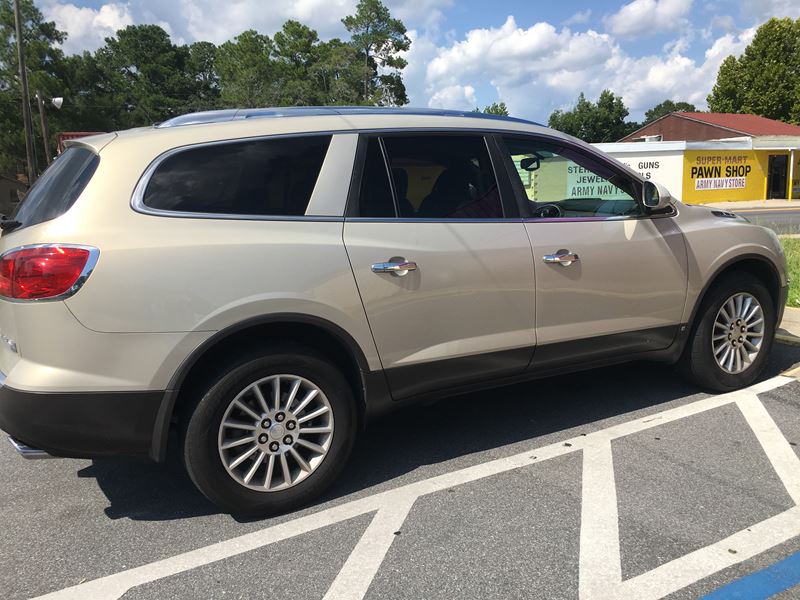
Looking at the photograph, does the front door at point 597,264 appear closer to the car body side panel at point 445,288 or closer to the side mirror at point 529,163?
the side mirror at point 529,163

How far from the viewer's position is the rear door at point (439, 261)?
122 inches

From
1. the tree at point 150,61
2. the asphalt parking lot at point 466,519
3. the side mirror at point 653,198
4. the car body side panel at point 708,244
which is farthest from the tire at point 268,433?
the tree at point 150,61

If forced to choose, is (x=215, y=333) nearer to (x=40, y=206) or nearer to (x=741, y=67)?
(x=40, y=206)

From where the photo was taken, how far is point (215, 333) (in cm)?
272

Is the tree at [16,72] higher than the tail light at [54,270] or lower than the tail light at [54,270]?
higher

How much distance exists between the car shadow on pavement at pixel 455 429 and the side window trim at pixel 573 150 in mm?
1269

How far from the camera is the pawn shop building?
109ft

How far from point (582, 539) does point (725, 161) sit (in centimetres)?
3754

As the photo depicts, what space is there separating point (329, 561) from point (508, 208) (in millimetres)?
2036

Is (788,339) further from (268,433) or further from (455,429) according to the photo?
(268,433)

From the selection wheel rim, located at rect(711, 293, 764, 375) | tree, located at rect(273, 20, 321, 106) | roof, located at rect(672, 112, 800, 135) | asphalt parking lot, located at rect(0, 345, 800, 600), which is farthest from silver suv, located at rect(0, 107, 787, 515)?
tree, located at rect(273, 20, 321, 106)

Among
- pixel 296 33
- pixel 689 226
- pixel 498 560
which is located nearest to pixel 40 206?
pixel 498 560

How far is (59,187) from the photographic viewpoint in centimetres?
288

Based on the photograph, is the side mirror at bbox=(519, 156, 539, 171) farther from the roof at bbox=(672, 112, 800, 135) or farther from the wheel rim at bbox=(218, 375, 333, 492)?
the roof at bbox=(672, 112, 800, 135)
